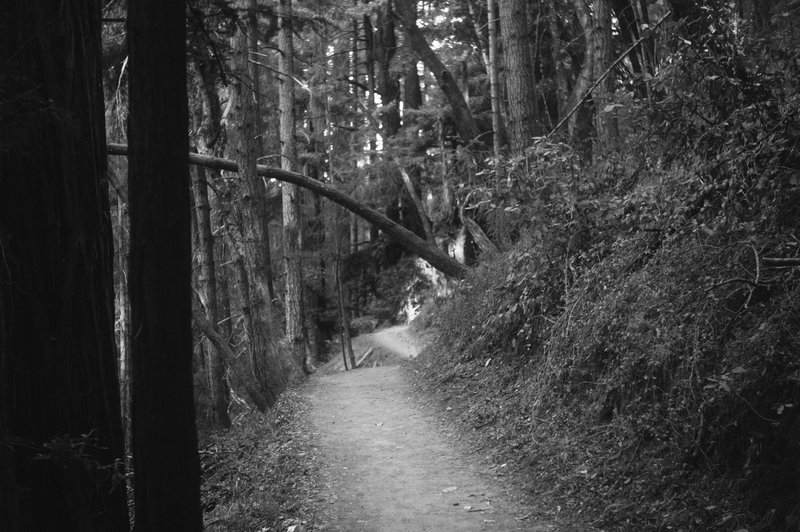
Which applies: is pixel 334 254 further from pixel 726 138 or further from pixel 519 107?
pixel 726 138

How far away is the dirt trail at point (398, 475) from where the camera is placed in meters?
7.04

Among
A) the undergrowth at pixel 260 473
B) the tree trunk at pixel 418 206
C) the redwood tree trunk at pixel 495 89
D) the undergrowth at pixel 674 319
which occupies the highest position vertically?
the redwood tree trunk at pixel 495 89

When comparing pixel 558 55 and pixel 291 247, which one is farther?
pixel 558 55

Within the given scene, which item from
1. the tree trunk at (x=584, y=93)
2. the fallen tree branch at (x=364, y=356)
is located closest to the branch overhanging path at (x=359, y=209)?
the tree trunk at (x=584, y=93)

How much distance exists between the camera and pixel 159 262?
5312 mm

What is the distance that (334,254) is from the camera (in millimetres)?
23578

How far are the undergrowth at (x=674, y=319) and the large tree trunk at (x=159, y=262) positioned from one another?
136 inches

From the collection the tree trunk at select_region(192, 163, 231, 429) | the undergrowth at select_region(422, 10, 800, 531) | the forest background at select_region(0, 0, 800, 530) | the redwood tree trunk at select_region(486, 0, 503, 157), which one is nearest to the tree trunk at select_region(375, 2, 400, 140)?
the redwood tree trunk at select_region(486, 0, 503, 157)

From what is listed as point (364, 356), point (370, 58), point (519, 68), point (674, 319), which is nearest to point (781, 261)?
point (674, 319)

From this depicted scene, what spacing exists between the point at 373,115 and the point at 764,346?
73.3ft

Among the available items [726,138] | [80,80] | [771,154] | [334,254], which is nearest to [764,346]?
[771,154]

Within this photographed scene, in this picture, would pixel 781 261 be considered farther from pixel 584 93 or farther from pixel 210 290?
pixel 210 290

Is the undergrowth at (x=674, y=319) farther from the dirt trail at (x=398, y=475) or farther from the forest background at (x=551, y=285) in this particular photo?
the dirt trail at (x=398, y=475)

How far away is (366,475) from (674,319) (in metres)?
3.82
